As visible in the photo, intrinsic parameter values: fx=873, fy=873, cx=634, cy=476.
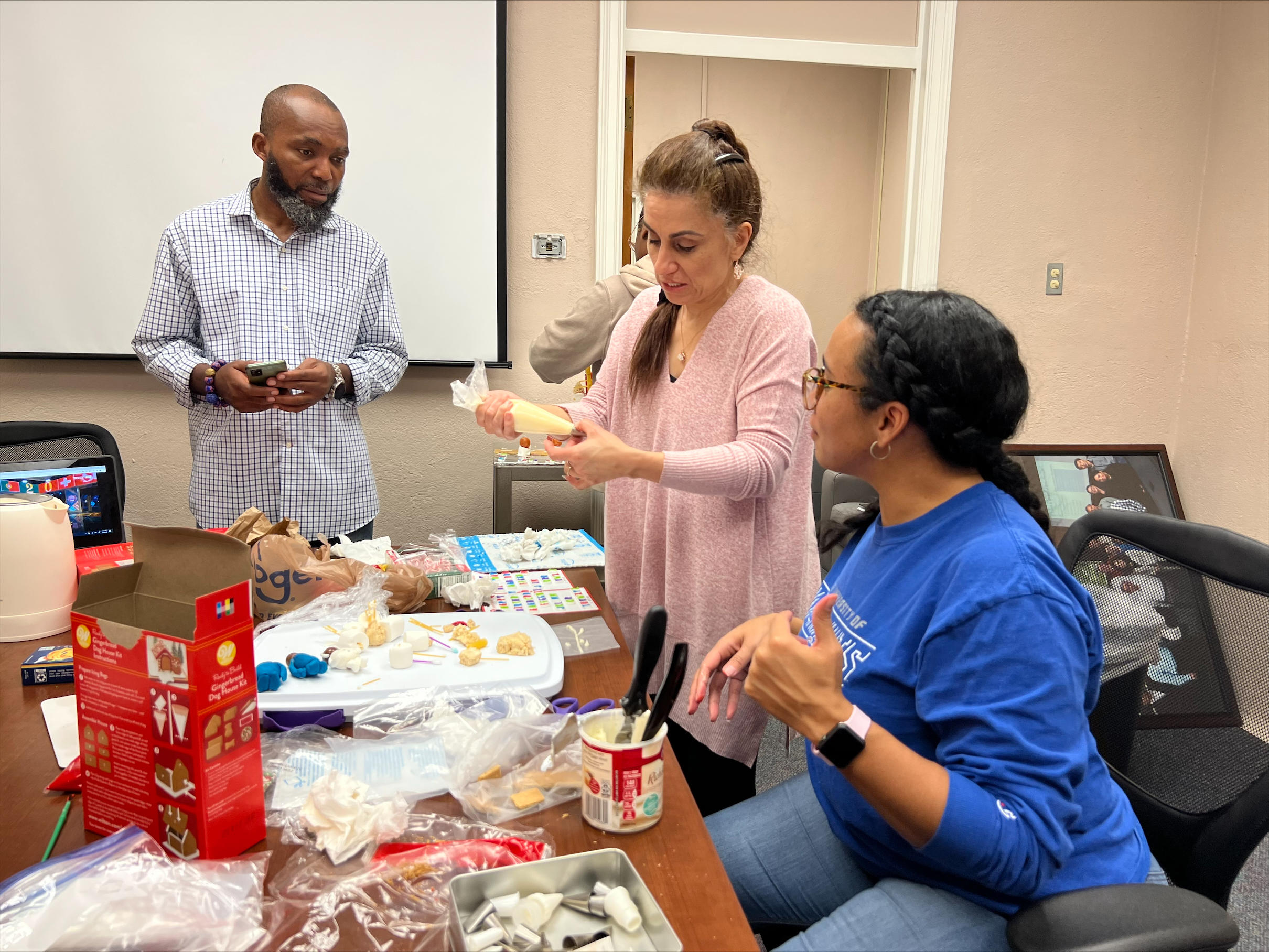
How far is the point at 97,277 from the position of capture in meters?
3.10

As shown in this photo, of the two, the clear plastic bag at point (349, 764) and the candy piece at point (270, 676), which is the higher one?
the candy piece at point (270, 676)

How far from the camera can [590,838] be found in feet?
2.87

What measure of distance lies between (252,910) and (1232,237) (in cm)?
418

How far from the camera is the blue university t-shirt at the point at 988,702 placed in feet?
2.80

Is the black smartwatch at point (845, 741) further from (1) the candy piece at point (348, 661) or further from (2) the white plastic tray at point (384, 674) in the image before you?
(1) the candy piece at point (348, 661)

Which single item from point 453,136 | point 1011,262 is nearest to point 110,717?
point 453,136

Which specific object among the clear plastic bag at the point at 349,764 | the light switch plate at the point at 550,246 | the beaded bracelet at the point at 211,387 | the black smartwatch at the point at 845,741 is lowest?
the clear plastic bag at the point at 349,764

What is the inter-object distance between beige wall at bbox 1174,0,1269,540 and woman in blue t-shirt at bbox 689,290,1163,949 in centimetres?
305

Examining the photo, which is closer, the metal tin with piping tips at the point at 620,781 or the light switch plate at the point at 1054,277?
the metal tin with piping tips at the point at 620,781

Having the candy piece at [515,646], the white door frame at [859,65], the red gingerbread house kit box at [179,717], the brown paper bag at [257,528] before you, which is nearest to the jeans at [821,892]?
the candy piece at [515,646]

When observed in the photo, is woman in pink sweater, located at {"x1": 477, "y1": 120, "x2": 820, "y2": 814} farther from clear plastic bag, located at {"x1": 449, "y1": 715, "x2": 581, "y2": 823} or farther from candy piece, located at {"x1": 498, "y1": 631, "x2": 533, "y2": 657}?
clear plastic bag, located at {"x1": 449, "y1": 715, "x2": 581, "y2": 823}

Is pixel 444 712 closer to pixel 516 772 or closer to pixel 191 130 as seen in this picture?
pixel 516 772

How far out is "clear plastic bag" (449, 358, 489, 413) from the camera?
1504 mm

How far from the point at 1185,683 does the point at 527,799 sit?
86 centimetres
